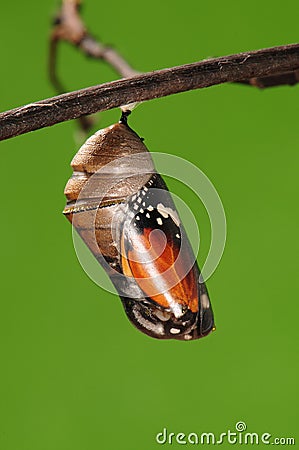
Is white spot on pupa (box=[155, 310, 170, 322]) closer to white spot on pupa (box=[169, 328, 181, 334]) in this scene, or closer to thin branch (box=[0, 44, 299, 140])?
white spot on pupa (box=[169, 328, 181, 334])

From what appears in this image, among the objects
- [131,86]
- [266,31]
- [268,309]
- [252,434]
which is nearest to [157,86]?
[131,86]

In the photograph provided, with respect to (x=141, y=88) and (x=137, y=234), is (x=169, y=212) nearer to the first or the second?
(x=137, y=234)

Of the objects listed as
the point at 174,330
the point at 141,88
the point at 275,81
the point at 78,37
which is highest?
the point at 78,37

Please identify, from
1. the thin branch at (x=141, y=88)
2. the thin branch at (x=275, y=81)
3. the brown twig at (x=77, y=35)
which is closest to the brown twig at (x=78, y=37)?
the brown twig at (x=77, y=35)

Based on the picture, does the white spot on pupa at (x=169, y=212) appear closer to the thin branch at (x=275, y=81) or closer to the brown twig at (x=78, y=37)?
the thin branch at (x=275, y=81)

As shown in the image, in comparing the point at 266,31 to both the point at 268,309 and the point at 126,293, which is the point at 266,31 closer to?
the point at 268,309

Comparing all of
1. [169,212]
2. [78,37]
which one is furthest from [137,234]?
[78,37]
